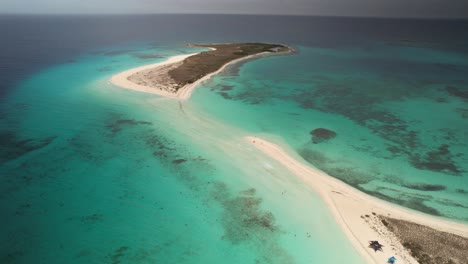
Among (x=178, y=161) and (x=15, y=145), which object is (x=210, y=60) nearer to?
(x=178, y=161)

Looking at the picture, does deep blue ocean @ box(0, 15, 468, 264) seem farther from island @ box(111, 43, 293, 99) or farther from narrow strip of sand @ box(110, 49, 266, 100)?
island @ box(111, 43, 293, 99)

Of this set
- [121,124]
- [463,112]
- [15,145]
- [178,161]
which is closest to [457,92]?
[463,112]

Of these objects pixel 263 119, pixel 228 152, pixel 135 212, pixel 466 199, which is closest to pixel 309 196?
pixel 228 152

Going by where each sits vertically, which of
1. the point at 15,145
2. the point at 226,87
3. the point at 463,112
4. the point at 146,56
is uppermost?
the point at 146,56

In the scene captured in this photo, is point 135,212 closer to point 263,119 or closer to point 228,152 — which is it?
point 228,152

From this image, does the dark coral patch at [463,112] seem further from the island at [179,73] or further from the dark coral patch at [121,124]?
the dark coral patch at [121,124]

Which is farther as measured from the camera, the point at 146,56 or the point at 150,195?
the point at 146,56

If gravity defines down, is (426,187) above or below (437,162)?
below

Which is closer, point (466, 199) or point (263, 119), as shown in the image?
point (466, 199)
